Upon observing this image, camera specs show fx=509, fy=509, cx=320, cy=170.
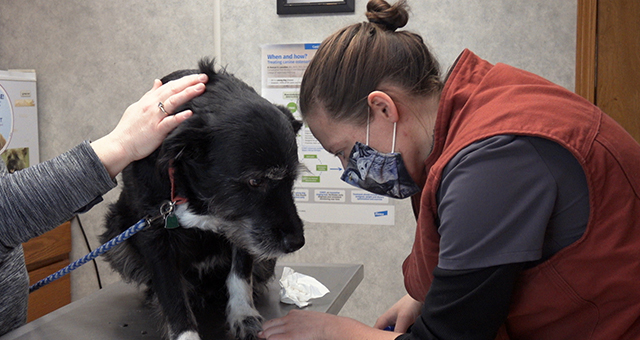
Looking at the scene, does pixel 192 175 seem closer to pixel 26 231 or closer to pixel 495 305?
pixel 26 231

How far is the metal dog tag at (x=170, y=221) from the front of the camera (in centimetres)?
116

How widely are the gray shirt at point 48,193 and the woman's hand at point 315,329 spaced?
503mm

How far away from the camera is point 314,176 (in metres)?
2.98

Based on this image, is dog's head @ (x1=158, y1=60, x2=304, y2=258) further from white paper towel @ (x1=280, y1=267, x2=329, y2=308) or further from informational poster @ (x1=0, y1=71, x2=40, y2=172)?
informational poster @ (x1=0, y1=71, x2=40, y2=172)

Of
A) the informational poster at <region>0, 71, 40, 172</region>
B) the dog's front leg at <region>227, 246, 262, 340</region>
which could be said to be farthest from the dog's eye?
the informational poster at <region>0, 71, 40, 172</region>

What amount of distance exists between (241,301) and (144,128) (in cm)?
51

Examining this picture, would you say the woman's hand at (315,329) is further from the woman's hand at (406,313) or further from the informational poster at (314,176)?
the informational poster at (314,176)

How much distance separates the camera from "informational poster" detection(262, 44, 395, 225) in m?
2.90

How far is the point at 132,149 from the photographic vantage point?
112 cm

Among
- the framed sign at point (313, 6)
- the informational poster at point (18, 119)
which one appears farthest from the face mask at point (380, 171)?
the informational poster at point (18, 119)

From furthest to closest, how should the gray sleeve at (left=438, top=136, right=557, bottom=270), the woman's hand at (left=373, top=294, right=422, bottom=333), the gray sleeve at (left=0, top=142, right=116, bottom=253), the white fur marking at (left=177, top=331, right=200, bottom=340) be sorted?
the woman's hand at (left=373, top=294, right=422, bottom=333), the white fur marking at (left=177, top=331, right=200, bottom=340), the gray sleeve at (left=0, top=142, right=116, bottom=253), the gray sleeve at (left=438, top=136, right=557, bottom=270)

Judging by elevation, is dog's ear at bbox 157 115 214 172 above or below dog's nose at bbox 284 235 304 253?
above

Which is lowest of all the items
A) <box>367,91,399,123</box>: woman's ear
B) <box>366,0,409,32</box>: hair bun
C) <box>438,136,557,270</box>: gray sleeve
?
<box>438,136,557,270</box>: gray sleeve

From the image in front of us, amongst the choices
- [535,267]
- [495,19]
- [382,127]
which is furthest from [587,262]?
[495,19]
